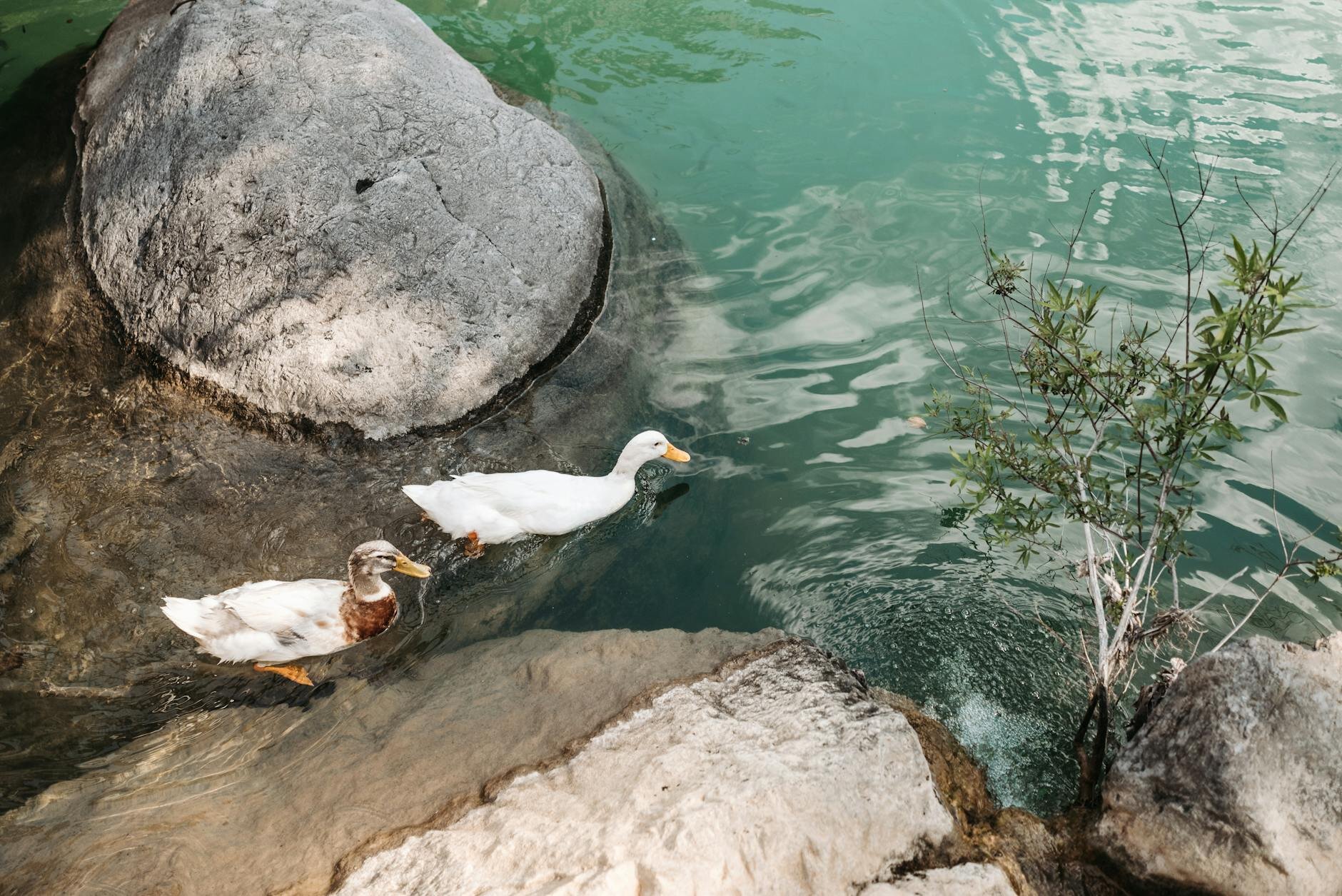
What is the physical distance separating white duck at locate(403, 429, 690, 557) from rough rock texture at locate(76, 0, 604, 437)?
2.47 ft

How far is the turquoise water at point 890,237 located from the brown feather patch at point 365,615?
2.76 feet

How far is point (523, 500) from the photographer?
4910 millimetres

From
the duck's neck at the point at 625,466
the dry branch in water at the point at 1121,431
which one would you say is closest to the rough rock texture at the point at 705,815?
the dry branch in water at the point at 1121,431

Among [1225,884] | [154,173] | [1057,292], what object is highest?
[1057,292]

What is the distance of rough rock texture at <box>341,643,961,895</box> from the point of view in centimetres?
285

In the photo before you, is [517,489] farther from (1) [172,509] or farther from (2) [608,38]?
(2) [608,38]

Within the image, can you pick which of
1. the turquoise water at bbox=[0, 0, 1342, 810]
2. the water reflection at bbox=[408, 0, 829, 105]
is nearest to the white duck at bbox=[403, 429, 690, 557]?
the turquoise water at bbox=[0, 0, 1342, 810]

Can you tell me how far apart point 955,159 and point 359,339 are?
5663 mm

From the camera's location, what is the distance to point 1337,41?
9875 mm

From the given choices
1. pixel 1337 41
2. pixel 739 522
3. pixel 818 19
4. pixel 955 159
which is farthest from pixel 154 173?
pixel 1337 41

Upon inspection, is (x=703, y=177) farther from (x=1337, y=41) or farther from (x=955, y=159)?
(x=1337, y=41)

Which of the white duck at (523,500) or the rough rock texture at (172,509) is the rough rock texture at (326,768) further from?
the white duck at (523,500)

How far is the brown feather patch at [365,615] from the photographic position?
4316 millimetres

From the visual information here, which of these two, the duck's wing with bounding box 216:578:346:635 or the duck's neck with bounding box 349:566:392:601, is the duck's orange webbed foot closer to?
the duck's wing with bounding box 216:578:346:635
